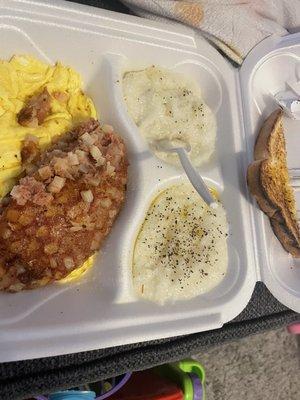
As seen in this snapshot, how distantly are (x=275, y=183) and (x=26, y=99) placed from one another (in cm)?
77

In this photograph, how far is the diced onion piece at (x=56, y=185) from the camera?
132 cm

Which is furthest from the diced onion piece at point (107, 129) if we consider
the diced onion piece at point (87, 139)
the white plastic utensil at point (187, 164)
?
the white plastic utensil at point (187, 164)

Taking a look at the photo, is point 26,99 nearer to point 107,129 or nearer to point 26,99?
point 26,99

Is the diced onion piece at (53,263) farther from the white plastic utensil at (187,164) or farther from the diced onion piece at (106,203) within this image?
the white plastic utensil at (187,164)

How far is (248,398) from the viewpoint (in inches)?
101

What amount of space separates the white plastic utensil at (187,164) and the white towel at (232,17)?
0.39 m

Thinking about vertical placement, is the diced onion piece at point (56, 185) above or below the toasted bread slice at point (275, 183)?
above

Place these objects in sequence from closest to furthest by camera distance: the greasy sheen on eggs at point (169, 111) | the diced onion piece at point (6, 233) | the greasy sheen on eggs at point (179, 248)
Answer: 1. the diced onion piece at point (6, 233)
2. the greasy sheen on eggs at point (179, 248)
3. the greasy sheen on eggs at point (169, 111)

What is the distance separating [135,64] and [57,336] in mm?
862

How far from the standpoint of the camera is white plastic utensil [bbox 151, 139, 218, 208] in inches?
51.8

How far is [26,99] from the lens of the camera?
146 cm

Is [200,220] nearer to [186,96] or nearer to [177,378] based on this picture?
[186,96]

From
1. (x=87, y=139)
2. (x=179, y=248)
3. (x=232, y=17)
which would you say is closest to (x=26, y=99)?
(x=87, y=139)

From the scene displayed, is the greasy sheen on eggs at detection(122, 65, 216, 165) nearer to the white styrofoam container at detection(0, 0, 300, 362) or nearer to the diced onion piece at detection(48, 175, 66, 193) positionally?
the white styrofoam container at detection(0, 0, 300, 362)
